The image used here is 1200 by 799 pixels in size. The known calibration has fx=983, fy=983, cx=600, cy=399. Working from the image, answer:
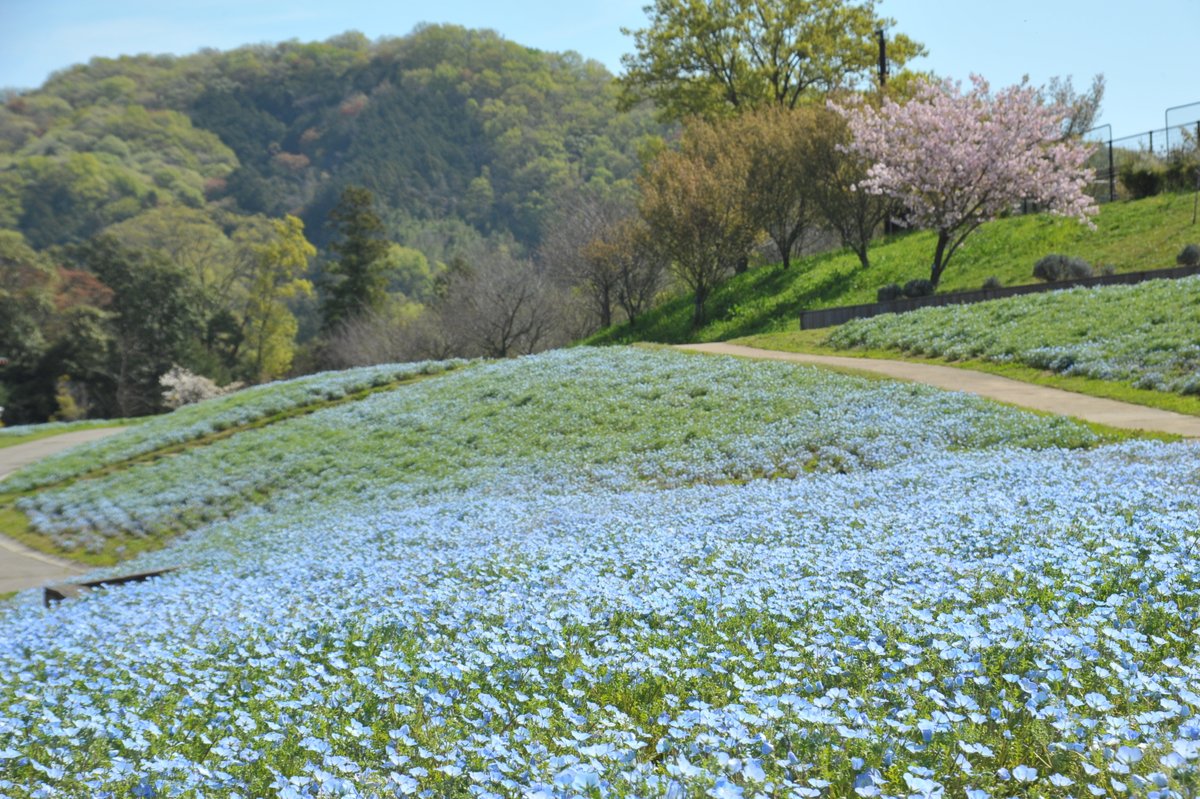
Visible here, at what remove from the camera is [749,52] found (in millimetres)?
53906

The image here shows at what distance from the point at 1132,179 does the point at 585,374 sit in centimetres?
2528

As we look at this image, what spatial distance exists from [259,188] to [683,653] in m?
139

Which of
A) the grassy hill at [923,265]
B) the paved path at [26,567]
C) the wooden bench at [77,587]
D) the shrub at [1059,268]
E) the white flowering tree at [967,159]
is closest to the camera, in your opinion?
the wooden bench at [77,587]

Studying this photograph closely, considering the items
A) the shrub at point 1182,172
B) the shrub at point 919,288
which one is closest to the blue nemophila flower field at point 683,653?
the shrub at point 919,288

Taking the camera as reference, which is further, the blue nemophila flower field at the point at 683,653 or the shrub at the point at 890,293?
the shrub at the point at 890,293

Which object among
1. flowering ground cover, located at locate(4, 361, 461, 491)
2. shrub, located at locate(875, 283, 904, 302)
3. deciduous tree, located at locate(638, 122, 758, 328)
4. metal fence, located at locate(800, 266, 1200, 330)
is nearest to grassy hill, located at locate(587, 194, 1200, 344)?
deciduous tree, located at locate(638, 122, 758, 328)

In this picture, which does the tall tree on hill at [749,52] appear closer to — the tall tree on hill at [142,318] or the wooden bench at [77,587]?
the tall tree on hill at [142,318]

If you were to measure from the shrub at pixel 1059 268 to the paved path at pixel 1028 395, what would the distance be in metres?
8.83

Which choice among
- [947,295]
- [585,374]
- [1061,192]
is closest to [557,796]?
[585,374]

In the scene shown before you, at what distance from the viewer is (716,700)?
14.9ft

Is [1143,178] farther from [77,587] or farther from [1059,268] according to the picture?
[77,587]

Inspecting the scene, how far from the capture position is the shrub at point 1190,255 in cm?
2611

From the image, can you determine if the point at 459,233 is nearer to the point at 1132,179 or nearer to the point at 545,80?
the point at 545,80

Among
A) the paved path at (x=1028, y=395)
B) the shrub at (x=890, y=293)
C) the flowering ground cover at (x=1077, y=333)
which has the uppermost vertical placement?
the shrub at (x=890, y=293)
